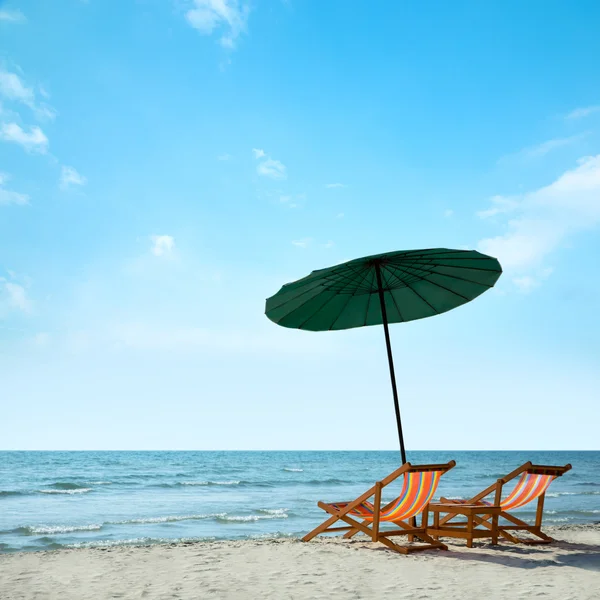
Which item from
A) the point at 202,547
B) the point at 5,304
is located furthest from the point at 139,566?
A: the point at 5,304

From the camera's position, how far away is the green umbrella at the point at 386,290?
556 cm

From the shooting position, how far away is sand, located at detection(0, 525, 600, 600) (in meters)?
3.95

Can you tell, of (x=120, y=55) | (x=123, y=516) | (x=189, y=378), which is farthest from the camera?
(x=189, y=378)

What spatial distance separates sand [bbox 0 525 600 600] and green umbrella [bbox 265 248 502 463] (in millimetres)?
1244

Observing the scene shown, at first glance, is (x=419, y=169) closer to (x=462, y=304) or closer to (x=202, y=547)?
(x=462, y=304)

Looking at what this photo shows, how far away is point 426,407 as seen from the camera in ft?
140

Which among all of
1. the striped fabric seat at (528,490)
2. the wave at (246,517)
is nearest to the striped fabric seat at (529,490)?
the striped fabric seat at (528,490)

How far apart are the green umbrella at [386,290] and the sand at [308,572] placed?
1.24 meters

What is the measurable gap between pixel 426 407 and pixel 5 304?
3112cm

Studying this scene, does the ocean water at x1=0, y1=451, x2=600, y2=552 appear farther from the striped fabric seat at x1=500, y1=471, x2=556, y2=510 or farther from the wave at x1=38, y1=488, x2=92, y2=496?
the striped fabric seat at x1=500, y1=471, x2=556, y2=510

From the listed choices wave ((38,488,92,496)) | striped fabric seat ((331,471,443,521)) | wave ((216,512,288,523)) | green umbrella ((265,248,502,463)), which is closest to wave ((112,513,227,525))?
wave ((216,512,288,523))

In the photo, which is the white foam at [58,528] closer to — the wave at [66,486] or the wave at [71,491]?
the wave at [71,491]

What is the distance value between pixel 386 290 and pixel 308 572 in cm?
304

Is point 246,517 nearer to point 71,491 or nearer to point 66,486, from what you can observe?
point 71,491
